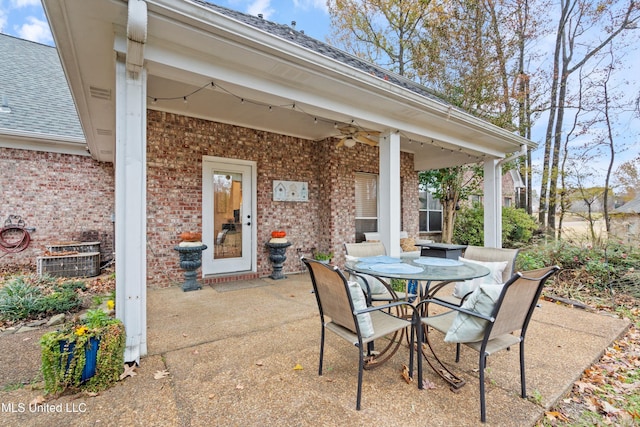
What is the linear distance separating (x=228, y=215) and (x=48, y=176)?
412 cm

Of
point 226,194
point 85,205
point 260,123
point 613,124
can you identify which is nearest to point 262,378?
point 226,194

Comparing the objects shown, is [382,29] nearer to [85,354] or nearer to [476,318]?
[476,318]

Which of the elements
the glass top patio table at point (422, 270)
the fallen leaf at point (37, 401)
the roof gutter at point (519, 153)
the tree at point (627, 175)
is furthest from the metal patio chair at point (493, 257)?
the tree at point (627, 175)

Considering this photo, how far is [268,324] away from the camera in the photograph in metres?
3.41

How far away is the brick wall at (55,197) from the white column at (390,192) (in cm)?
621

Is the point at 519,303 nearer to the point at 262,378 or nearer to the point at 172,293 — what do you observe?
the point at 262,378

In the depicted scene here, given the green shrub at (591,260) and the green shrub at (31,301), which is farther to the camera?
the green shrub at (591,260)

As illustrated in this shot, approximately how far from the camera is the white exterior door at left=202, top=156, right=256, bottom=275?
17.4ft

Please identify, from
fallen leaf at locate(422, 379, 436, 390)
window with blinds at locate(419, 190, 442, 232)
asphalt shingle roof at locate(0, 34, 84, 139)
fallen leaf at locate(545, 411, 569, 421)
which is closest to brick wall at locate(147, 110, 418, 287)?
asphalt shingle roof at locate(0, 34, 84, 139)

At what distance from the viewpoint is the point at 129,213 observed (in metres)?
2.47

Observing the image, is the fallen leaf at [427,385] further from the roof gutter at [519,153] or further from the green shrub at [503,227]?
the green shrub at [503,227]

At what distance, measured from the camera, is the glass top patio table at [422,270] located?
2260 mm

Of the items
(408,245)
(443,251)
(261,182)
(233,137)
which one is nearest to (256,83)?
(233,137)

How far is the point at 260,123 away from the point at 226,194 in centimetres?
146
